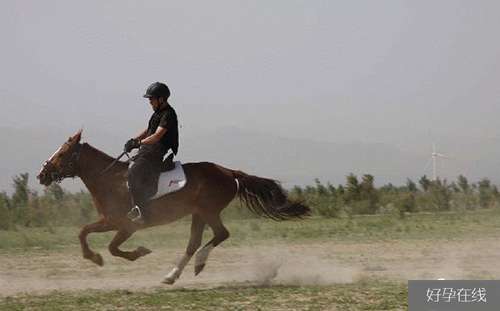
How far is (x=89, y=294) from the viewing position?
1153 cm

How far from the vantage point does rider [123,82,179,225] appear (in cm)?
1227

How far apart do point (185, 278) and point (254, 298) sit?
298 cm

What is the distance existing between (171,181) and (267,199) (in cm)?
185

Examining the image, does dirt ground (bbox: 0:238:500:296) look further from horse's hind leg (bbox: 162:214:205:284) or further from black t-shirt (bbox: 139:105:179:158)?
black t-shirt (bbox: 139:105:179:158)

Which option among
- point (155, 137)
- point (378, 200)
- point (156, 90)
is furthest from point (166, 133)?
point (378, 200)

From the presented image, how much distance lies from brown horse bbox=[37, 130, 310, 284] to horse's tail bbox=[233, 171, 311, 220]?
235 millimetres

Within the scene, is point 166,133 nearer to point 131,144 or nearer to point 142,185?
point 131,144

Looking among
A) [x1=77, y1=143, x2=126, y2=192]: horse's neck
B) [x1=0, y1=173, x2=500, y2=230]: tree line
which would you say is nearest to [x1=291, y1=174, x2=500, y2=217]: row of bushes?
[x1=0, y1=173, x2=500, y2=230]: tree line

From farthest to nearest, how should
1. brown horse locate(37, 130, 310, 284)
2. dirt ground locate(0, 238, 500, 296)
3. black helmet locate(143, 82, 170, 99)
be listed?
dirt ground locate(0, 238, 500, 296)
brown horse locate(37, 130, 310, 284)
black helmet locate(143, 82, 170, 99)

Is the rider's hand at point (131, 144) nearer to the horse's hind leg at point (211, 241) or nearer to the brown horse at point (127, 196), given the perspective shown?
the brown horse at point (127, 196)

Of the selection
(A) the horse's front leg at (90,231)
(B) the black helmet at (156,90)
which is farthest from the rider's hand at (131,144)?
(A) the horse's front leg at (90,231)

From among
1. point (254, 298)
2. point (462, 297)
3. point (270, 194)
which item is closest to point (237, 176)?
point (270, 194)

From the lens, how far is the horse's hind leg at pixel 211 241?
41.9ft

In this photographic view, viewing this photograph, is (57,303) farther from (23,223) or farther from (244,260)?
(23,223)
